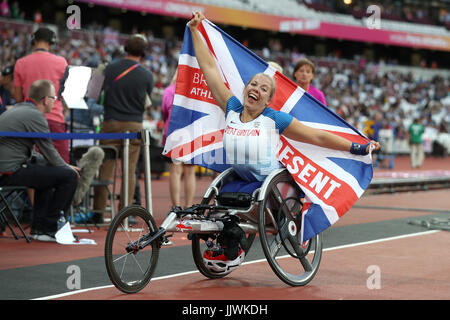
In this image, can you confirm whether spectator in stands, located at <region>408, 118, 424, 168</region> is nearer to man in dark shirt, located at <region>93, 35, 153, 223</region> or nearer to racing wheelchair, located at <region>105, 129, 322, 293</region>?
man in dark shirt, located at <region>93, 35, 153, 223</region>

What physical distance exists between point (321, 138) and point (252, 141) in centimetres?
58

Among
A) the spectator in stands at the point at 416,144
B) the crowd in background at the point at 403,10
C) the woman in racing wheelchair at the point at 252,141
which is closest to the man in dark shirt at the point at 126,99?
the woman in racing wheelchair at the point at 252,141

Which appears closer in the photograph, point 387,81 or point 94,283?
point 94,283

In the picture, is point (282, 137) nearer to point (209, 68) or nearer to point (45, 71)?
point (209, 68)

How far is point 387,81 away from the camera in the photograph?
47094 mm

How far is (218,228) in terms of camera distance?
550 cm

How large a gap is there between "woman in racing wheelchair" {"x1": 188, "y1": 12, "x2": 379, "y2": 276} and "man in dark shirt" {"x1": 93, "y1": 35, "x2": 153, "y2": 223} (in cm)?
335

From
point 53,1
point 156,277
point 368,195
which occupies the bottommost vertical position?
point 368,195

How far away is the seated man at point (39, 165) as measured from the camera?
303 inches

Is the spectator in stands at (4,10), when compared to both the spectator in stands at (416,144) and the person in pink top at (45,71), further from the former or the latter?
the person in pink top at (45,71)

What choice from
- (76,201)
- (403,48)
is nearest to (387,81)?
(403,48)

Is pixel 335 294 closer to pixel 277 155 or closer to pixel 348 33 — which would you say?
pixel 277 155

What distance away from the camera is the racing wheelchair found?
5.15m
